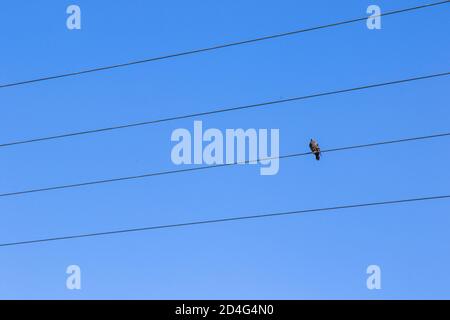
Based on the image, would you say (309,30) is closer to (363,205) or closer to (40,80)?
(363,205)

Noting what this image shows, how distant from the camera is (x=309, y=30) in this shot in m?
34.2

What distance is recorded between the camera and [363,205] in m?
32.9

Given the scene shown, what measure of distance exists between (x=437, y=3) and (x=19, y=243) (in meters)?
11.3
